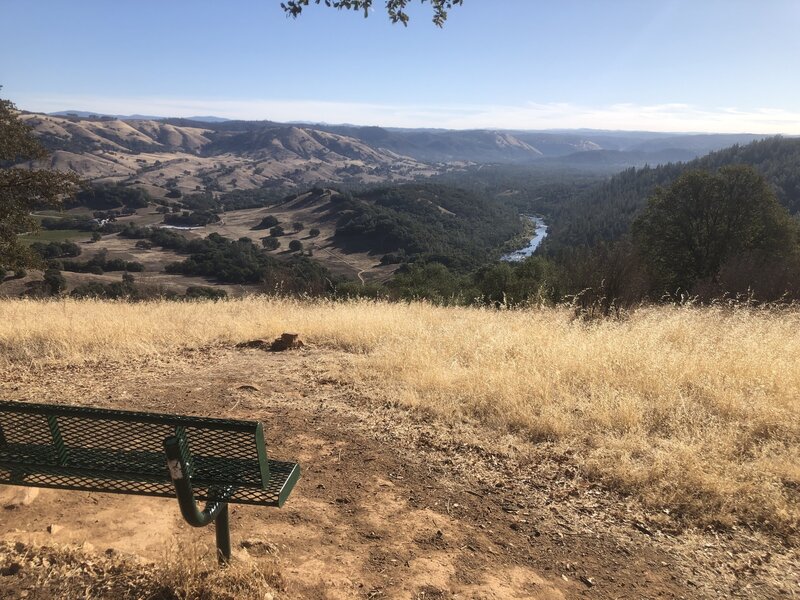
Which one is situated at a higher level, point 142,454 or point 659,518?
point 142,454

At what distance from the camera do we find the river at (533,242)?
113m

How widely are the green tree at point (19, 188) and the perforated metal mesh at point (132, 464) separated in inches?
313

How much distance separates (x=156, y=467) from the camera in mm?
2801

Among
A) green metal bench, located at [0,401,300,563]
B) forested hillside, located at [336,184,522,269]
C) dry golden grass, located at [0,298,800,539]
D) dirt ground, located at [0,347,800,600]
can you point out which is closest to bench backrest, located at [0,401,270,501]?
green metal bench, located at [0,401,300,563]

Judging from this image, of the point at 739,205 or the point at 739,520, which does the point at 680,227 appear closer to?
the point at 739,205

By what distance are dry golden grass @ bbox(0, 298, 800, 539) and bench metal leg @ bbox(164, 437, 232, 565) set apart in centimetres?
303

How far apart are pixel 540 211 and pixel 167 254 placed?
144961mm

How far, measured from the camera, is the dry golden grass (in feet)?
13.0

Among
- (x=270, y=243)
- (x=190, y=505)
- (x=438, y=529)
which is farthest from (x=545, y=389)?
(x=270, y=243)

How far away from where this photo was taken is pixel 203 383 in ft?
21.3

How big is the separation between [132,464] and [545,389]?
14.0 feet

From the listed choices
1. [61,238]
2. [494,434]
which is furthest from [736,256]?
[61,238]

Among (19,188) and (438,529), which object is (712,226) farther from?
(19,188)

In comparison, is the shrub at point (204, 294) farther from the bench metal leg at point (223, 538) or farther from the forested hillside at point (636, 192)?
the forested hillside at point (636, 192)
